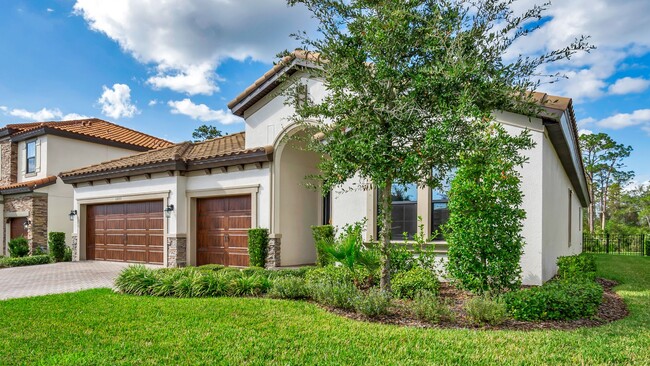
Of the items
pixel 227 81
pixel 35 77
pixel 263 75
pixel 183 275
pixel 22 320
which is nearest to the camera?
pixel 22 320

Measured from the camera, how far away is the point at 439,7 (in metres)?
6.63

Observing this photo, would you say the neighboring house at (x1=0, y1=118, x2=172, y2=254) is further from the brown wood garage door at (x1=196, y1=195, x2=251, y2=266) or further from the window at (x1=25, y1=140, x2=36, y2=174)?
the brown wood garage door at (x1=196, y1=195, x2=251, y2=266)

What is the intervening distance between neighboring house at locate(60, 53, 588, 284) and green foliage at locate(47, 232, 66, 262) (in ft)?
9.60

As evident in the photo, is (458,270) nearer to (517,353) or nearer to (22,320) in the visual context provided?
(517,353)

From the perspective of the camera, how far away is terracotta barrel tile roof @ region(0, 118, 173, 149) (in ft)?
67.9

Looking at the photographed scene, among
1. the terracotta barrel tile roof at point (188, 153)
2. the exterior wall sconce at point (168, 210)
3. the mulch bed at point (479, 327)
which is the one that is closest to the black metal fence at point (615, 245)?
the mulch bed at point (479, 327)

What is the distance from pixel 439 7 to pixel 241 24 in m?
6.11

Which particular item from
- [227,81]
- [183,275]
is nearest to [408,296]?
[183,275]

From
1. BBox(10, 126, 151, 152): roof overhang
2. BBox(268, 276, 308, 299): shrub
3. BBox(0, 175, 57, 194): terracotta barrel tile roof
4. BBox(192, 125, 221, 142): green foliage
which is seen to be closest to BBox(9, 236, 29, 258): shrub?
BBox(0, 175, 57, 194): terracotta barrel tile roof

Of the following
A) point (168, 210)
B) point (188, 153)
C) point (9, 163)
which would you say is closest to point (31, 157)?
point (9, 163)

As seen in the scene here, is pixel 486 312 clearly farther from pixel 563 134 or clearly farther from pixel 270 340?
pixel 563 134

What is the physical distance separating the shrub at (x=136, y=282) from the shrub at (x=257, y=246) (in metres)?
3.84

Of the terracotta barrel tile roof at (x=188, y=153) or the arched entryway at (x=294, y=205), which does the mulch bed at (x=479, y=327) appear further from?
the terracotta barrel tile roof at (x=188, y=153)

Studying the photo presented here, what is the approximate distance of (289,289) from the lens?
25.1 ft
